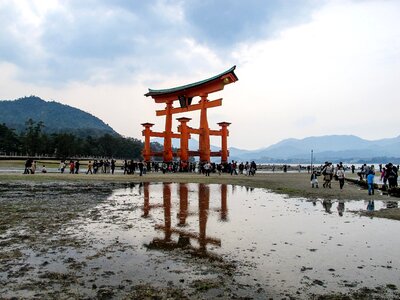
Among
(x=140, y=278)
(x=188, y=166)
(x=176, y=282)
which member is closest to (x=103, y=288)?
(x=140, y=278)

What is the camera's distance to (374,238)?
27.5ft

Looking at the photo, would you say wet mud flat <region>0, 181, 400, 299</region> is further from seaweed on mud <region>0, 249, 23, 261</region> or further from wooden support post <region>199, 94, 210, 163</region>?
wooden support post <region>199, 94, 210, 163</region>

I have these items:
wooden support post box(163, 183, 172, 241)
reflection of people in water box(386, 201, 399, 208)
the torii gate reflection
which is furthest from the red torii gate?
the torii gate reflection

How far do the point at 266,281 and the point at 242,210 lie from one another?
292 inches

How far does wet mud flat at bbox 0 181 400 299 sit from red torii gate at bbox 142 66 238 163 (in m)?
29.2

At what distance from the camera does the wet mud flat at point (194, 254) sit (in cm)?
500

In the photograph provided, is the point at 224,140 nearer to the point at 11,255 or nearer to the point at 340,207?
the point at 340,207

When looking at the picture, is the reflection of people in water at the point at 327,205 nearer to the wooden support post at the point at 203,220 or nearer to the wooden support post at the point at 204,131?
the wooden support post at the point at 203,220

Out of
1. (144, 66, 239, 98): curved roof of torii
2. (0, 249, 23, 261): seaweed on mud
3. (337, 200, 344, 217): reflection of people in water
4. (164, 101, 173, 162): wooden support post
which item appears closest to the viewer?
(0, 249, 23, 261): seaweed on mud

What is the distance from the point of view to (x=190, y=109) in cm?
4519

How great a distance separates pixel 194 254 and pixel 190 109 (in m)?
39.0

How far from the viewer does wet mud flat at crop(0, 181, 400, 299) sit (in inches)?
197

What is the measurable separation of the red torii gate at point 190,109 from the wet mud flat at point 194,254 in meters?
29.2

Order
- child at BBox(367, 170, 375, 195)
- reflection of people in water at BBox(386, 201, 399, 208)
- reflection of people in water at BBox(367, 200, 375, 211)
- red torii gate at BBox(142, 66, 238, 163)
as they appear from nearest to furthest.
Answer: reflection of people in water at BBox(367, 200, 375, 211) → reflection of people in water at BBox(386, 201, 399, 208) → child at BBox(367, 170, 375, 195) → red torii gate at BBox(142, 66, 238, 163)
